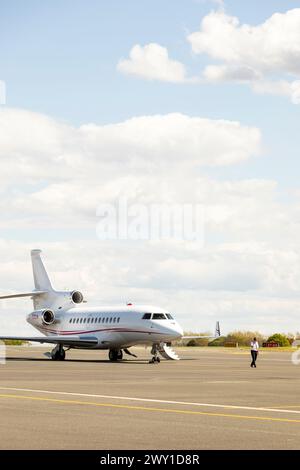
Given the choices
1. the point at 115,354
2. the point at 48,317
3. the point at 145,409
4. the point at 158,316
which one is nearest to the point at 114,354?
the point at 115,354

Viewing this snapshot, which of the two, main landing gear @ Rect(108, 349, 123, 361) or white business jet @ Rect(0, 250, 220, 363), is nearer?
white business jet @ Rect(0, 250, 220, 363)

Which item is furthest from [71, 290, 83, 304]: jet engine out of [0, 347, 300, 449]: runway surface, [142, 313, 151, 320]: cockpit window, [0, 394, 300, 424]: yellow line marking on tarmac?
[0, 394, 300, 424]: yellow line marking on tarmac

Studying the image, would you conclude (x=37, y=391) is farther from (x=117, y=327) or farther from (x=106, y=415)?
(x=117, y=327)

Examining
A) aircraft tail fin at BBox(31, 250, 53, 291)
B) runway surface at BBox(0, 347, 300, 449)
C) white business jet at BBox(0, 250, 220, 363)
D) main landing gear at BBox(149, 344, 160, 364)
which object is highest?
aircraft tail fin at BBox(31, 250, 53, 291)

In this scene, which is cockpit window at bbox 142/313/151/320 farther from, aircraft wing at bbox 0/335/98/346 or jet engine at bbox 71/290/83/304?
jet engine at bbox 71/290/83/304

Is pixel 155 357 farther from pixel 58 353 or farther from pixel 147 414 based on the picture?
pixel 147 414

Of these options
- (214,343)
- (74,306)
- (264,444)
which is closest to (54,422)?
(264,444)

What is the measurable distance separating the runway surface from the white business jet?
837 inches

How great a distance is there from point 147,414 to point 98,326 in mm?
42078

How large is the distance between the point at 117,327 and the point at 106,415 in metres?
39.9

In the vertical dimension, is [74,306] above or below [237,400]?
above

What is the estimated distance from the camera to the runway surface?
53.6ft

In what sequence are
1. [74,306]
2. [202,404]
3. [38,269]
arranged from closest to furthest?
[202,404] < [74,306] < [38,269]
